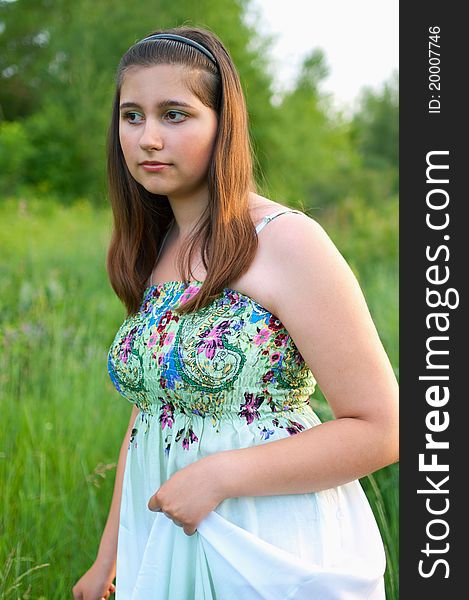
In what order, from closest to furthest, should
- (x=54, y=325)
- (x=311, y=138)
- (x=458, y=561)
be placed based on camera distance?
(x=458, y=561)
(x=54, y=325)
(x=311, y=138)

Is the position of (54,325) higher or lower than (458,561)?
higher

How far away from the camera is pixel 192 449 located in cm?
165

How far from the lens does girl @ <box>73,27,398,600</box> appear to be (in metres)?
1.53

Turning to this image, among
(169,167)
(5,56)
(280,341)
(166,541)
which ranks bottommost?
(166,541)

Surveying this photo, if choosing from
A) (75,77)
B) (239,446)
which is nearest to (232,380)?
(239,446)

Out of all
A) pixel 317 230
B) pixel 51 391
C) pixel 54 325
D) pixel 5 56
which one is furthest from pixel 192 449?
pixel 5 56

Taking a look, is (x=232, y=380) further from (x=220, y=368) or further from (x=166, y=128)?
(x=166, y=128)

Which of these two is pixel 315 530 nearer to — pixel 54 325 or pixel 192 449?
pixel 192 449

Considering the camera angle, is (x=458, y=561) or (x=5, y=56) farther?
(x=5, y=56)

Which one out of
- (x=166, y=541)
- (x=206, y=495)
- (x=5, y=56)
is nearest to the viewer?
(x=206, y=495)

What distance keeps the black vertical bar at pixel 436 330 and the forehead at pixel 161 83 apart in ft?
1.65

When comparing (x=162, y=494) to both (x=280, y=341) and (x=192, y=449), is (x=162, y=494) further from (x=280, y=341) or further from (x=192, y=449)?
(x=280, y=341)

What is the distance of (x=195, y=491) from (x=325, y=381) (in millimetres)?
328

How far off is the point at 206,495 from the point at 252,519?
0.42 feet
